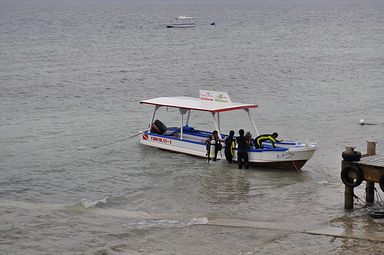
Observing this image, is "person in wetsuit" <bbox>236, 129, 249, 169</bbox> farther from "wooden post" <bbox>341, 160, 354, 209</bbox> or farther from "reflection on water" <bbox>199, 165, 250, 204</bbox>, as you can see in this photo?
"wooden post" <bbox>341, 160, 354, 209</bbox>

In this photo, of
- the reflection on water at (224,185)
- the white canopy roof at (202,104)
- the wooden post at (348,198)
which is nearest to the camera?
the wooden post at (348,198)

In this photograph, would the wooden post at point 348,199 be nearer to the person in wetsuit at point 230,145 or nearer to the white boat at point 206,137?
the white boat at point 206,137

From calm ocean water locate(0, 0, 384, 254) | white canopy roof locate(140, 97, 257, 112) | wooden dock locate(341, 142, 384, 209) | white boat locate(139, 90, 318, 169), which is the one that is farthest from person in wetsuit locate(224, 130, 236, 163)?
wooden dock locate(341, 142, 384, 209)

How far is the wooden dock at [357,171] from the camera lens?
18.8 metres

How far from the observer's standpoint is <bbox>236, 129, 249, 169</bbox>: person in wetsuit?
25359mm

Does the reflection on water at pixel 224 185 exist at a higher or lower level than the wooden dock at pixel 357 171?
lower

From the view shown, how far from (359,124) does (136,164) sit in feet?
42.6

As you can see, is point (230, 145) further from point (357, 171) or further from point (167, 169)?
point (357, 171)

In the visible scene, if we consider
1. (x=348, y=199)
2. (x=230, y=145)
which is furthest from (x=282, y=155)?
(x=348, y=199)

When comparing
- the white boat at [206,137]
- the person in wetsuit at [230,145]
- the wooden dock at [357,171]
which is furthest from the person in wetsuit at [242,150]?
the wooden dock at [357,171]

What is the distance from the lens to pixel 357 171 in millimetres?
19094

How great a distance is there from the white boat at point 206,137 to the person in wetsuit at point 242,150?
17 cm

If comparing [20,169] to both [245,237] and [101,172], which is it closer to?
[101,172]

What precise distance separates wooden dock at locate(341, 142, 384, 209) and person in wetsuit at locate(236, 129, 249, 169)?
19.5 ft
